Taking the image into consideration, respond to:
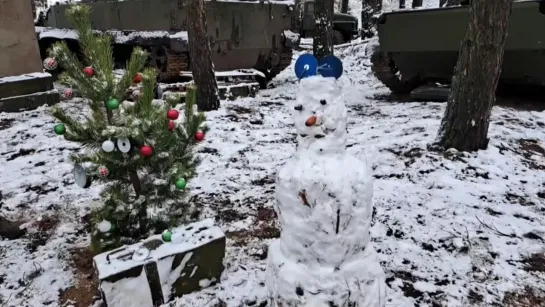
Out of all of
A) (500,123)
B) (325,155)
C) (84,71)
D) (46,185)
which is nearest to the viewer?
(325,155)

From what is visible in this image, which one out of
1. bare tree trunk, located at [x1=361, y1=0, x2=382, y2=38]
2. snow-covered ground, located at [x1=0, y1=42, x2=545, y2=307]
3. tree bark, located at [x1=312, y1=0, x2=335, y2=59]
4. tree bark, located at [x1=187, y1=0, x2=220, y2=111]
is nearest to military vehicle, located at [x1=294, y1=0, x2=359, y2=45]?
bare tree trunk, located at [x1=361, y1=0, x2=382, y2=38]

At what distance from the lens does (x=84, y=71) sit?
7.88ft

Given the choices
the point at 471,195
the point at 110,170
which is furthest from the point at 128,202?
the point at 471,195

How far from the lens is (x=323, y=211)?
1.67m

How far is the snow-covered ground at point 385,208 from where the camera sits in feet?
8.16

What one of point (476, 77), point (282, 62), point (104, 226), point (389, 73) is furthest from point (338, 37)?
point (104, 226)

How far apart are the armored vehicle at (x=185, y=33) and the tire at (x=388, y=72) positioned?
98.0 inches

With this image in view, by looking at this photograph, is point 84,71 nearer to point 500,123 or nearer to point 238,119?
point 238,119

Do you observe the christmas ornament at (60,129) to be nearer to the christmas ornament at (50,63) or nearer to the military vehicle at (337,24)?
the christmas ornament at (50,63)

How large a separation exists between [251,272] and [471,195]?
6.79 ft

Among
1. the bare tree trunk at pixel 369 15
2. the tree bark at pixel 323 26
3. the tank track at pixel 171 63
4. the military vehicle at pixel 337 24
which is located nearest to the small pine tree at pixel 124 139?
the tank track at pixel 171 63

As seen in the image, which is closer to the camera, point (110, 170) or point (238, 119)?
point (110, 170)

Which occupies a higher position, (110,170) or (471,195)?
(110,170)

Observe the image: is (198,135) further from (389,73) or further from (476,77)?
(389,73)
